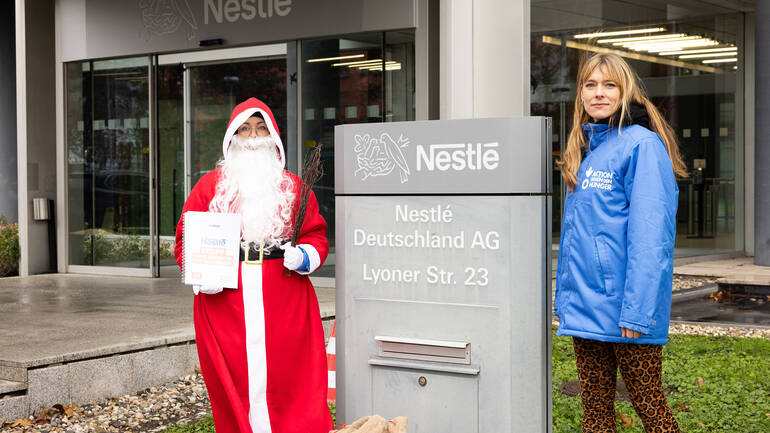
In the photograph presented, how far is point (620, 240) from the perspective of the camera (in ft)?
11.0

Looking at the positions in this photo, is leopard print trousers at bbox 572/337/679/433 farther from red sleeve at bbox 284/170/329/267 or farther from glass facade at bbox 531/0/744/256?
glass facade at bbox 531/0/744/256

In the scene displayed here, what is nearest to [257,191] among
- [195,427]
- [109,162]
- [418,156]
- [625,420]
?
[418,156]

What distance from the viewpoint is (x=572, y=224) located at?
348 cm

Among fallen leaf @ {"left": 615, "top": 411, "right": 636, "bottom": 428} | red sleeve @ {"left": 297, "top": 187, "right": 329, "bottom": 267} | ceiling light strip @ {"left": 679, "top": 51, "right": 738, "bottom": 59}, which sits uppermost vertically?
ceiling light strip @ {"left": 679, "top": 51, "right": 738, "bottom": 59}

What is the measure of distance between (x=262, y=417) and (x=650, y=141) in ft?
6.89

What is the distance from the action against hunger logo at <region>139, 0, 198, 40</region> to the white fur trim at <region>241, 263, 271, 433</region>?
8.27 metres

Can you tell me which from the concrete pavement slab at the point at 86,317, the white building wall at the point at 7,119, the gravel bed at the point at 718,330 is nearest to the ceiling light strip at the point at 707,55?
the gravel bed at the point at 718,330

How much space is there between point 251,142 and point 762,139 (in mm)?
11633

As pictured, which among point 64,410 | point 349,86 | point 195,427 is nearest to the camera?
point 195,427

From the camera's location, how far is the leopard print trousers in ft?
11.3

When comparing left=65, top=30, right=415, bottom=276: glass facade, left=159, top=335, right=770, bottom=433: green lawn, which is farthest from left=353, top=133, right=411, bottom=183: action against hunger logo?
left=65, top=30, right=415, bottom=276: glass facade

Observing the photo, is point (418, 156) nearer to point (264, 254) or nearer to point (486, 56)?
point (264, 254)

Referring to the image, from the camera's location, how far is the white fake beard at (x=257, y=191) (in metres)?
4.04

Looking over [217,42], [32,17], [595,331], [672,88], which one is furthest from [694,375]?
[32,17]
